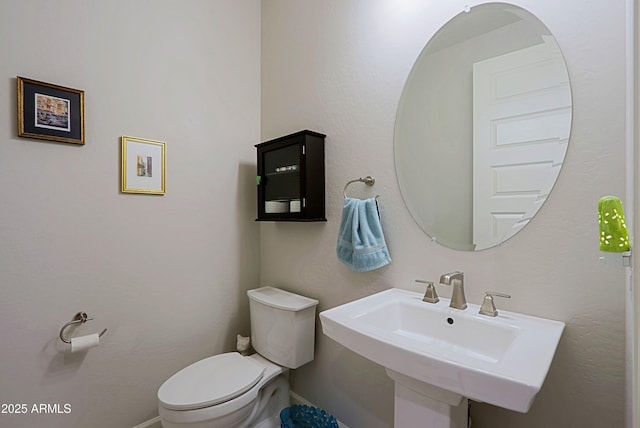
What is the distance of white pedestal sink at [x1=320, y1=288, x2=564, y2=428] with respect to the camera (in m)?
0.69

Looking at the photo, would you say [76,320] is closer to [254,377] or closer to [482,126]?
[254,377]

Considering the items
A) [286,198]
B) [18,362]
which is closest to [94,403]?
[18,362]

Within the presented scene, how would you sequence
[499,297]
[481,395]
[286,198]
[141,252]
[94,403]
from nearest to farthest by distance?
[481,395] → [499,297] → [94,403] → [141,252] → [286,198]

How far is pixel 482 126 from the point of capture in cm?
118

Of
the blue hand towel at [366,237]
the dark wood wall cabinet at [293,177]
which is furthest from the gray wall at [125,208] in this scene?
the blue hand towel at [366,237]

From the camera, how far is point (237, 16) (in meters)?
2.04

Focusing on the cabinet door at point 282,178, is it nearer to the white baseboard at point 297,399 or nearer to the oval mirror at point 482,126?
the oval mirror at point 482,126

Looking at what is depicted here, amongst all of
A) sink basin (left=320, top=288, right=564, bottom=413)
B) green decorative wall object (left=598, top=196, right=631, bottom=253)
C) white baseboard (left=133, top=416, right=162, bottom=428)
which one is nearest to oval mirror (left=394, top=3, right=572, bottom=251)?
sink basin (left=320, top=288, right=564, bottom=413)

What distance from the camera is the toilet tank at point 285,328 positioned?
164cm

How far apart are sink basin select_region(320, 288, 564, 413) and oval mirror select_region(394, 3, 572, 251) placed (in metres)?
0.30

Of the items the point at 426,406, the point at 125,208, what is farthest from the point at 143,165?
the point at 426,406

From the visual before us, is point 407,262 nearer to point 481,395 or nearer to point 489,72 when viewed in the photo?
point 481,395

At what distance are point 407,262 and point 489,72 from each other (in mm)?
825

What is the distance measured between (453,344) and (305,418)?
98 cm
